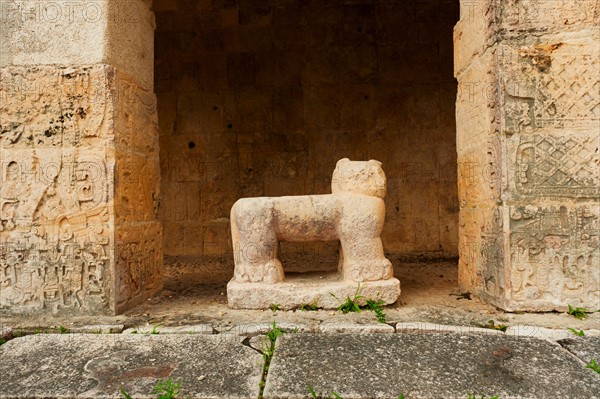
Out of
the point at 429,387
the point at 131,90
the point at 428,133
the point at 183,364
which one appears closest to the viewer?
the point at 429,387

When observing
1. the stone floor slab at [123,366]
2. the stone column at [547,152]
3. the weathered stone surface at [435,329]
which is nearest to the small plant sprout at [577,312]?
the stone column at [547,152]

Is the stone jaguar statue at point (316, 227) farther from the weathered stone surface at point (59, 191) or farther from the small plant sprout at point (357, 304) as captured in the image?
the weathered stone surface at point (59, 191)

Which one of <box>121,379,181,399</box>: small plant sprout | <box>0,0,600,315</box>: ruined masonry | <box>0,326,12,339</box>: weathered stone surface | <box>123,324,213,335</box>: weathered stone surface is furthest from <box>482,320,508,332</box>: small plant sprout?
<box>0,326,12,339</box>: weathered stone surface

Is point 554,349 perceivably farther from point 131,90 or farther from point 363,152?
point 363,152

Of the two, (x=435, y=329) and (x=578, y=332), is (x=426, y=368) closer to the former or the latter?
(x=435, y=329)

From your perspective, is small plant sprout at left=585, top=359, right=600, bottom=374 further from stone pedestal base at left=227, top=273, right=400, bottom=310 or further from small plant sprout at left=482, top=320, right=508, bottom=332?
stone pedestal base at left=227, top=273, right=400, bottom=310

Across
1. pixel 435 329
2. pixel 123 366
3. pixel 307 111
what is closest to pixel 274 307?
pixel 435 329

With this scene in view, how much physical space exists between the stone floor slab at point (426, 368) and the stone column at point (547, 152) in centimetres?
72

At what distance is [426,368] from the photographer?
182cm

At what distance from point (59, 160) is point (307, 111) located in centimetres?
388

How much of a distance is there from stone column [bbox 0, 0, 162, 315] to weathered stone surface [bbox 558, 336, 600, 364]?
2569 mm

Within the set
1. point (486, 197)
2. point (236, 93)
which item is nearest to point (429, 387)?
point (486, 197)

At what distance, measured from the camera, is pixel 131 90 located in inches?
124

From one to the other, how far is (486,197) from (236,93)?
424 cm
